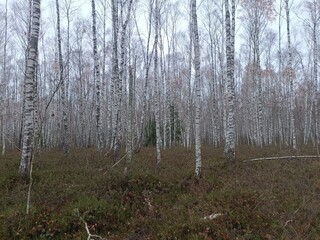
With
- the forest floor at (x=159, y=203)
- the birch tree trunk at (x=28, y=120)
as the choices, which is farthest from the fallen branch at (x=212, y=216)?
the birch tree trunk at (x=28, y=120)

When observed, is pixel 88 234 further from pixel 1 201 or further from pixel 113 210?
pixel 1 201

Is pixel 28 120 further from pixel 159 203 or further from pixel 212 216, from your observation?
pixel 212 216

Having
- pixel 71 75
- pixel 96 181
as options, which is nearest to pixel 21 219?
pixel 96 181

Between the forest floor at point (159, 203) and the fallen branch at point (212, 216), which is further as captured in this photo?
the fallen branch at point (212, 216)

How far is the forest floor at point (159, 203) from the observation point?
6.33m

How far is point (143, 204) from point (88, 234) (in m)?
2.23

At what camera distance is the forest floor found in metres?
6.33

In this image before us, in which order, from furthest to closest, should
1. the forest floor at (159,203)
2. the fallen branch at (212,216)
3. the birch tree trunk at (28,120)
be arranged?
1. the birch tree trunk at (28,120)
2. the fallen branch at (212,216)
3. the forest floor at (159,203)

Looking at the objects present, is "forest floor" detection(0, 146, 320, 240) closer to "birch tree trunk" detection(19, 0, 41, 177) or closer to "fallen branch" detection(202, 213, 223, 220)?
"fallen branch" detection(202, 213, 223, 220)

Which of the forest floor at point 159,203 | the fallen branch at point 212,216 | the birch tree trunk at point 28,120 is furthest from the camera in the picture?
the birch tree trunk at point 28,120

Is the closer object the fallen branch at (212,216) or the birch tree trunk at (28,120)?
the fallen branch at (212,216)

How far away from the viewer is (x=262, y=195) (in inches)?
314

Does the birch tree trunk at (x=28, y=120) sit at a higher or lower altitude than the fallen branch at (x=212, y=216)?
higher

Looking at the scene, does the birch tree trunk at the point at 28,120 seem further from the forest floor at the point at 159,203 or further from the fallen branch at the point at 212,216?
the fallen branch at the point at 212,216
